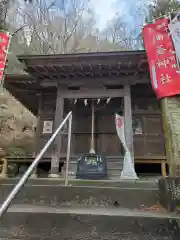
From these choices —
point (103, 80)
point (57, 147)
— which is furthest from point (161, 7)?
point (57, 147)

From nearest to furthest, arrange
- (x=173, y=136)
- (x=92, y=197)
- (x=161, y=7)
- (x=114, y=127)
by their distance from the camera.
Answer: (x=92, y=197) < (x=173, y=136) < (x=114, y=127) < (x=161, y=7)

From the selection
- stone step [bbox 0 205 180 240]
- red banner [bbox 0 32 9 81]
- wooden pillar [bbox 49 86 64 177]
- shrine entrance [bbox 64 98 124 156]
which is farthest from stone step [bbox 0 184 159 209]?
shrine entrance [bbox 64 98 124 156]

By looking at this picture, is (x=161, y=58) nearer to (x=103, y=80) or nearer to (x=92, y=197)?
(x=103, y=80)

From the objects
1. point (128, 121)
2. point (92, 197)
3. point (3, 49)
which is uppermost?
point (3, 49)

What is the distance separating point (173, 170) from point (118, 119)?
367 cm

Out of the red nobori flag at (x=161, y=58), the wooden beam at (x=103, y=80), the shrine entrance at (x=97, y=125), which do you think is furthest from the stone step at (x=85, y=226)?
the shrine entrance at (x=97, y=125)

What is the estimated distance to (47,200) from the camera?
3209 millimetres

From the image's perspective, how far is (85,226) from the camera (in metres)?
2.41

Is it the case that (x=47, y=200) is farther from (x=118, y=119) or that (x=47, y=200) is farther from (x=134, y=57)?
(x=134, y=57)

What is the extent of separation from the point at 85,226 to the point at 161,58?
483cm

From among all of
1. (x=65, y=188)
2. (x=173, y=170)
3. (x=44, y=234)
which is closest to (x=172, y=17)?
(x=173, y=170)

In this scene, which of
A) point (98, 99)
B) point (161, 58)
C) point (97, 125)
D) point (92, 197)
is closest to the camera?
point (92, 197)

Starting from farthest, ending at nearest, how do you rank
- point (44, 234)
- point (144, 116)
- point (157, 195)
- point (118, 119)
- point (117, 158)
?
1. point (144, 116)
2. point (117, 158)
3. point (118, 119)
4. point (157, 195)
5. point (44, 234)

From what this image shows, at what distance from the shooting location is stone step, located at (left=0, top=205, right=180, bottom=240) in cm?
232
